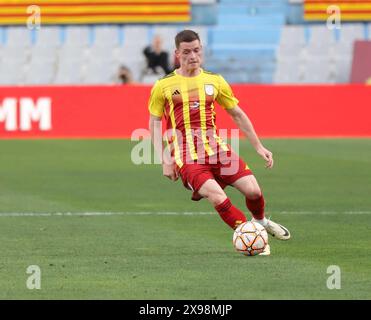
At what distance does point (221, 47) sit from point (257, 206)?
2049 cm

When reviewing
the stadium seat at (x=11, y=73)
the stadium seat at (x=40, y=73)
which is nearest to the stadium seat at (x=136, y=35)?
the stadium seat at (x=40, y=73)

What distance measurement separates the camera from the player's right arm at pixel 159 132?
32.3ft

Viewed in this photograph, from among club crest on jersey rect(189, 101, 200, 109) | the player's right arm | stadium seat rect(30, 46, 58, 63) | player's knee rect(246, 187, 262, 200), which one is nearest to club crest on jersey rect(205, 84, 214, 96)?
club crest on jersey rect(189, 101, 200, 109)

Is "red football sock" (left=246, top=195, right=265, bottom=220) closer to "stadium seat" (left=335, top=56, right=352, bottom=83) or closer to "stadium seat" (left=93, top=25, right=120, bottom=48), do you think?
"stadium seat" (left=335, top=56, right=352, bottom=83)

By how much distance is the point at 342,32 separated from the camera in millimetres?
31219

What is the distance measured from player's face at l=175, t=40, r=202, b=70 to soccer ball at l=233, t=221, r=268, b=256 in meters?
1.39

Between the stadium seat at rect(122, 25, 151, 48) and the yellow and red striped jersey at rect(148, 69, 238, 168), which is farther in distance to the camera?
the stadium seat at rect(122, 25, 151, 48)

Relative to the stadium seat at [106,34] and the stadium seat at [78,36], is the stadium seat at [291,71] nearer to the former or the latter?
the stadium seat at [106,34]

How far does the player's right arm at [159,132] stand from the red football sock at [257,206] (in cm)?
70

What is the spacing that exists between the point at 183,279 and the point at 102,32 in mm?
23240

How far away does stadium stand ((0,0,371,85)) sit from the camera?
1186 inches

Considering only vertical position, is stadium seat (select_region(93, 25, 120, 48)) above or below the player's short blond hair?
above
